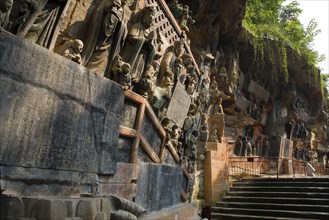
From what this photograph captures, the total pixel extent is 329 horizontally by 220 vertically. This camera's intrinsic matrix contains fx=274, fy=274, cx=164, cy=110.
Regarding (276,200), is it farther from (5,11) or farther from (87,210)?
(5,11)

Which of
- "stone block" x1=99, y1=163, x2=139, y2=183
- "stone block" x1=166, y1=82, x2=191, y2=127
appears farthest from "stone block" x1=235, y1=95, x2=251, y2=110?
"stone block" x1=99, y1=163, x2=139, y2=183

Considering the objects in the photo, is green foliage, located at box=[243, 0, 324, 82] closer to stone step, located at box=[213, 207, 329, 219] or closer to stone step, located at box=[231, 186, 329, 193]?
stone step, located at box=[231, 186, 329, 193]

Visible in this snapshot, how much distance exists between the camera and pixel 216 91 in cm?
1177

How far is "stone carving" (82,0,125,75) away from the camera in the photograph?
3967 millimetres

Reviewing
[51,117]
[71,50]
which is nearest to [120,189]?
[51,117]

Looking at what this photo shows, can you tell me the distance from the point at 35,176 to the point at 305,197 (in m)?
8.84

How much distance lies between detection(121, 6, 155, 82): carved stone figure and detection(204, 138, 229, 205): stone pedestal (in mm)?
6379

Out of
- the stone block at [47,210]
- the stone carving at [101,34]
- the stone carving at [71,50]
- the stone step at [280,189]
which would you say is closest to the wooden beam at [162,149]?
the stone carving at [101,34]

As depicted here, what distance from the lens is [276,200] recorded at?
29.9 ft

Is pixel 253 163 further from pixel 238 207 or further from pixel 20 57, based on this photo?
pixel 20 57

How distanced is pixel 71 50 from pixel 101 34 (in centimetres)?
66

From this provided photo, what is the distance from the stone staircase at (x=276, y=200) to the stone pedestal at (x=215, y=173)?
0.32 m

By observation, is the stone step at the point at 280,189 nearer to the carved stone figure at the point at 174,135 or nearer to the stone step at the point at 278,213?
the stone step at the point at 278,213

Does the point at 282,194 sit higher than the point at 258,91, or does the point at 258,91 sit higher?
the point at 258,91
